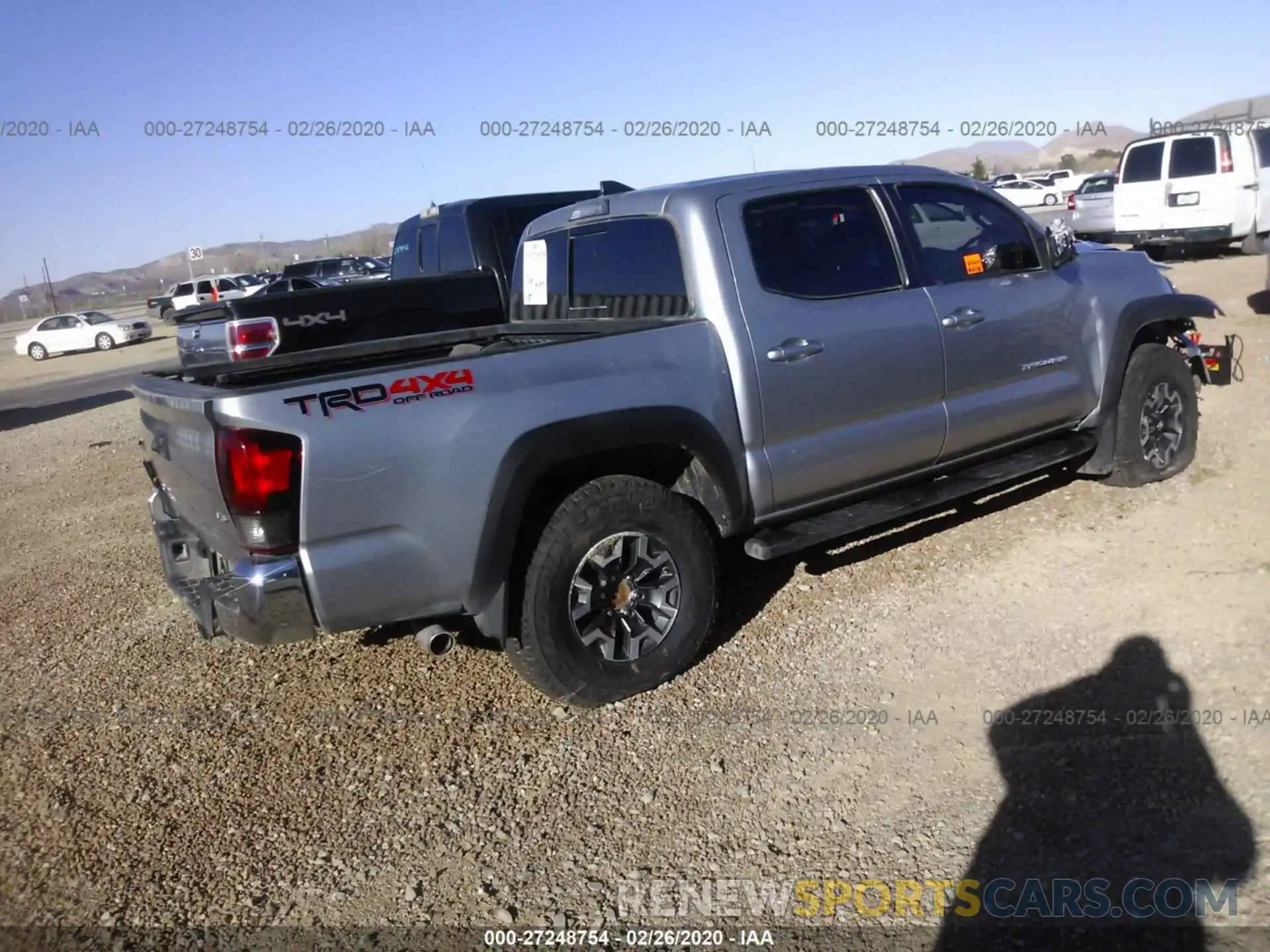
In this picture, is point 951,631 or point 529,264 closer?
point 951,631

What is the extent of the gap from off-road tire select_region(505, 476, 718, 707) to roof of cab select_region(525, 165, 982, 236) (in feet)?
4.04

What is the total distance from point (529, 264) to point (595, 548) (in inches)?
83.4

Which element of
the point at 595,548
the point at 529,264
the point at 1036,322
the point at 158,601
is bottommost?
the point at 158,601

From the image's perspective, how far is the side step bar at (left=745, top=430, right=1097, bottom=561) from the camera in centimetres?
416

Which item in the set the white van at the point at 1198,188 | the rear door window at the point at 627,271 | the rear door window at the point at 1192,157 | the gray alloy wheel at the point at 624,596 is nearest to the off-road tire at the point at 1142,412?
the rear door window at the point at 627,271

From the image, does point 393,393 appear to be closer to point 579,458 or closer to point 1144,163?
point 579,458

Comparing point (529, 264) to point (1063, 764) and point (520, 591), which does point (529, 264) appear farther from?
point (1063, 764)

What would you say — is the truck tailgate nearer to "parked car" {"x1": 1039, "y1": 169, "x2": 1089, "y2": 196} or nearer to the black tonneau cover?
the black tonneau cover

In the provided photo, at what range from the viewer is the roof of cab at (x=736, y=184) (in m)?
4.28

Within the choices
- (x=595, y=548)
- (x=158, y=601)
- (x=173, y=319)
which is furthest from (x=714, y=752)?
(x=173, y=319)

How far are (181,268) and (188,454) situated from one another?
15596 centimetres

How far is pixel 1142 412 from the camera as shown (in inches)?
216

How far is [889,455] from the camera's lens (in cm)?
453

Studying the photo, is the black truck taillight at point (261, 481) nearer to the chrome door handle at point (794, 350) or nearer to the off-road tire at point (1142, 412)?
the chrome door handle at point (794, 350)
